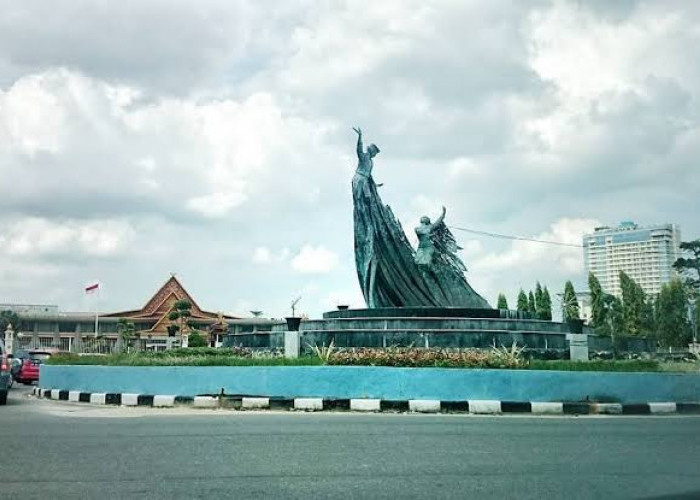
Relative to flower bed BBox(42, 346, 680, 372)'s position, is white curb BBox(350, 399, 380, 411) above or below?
below

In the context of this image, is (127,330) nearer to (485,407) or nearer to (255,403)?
(255,403)

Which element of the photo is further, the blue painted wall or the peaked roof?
the peaked roof

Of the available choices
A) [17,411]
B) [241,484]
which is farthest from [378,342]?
[241,484]

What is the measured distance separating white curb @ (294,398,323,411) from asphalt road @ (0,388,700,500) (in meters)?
2.47

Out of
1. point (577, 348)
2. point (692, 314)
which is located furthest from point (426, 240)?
point (692, 314)

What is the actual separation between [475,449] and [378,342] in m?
12.3

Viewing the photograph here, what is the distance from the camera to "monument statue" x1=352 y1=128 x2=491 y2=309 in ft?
81.9

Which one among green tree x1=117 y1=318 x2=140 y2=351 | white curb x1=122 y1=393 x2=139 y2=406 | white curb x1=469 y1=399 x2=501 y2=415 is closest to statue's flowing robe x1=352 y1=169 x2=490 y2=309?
white curb x1=122 y1=393 x2=139 y2=406

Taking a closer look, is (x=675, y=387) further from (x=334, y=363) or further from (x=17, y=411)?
(x=17, y=411)

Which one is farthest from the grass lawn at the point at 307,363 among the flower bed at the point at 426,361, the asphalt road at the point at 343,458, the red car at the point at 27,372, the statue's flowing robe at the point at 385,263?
the red car at the point at 27,372

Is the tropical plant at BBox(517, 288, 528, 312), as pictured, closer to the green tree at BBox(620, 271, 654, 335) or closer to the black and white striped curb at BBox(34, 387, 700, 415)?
the green tree at BBox(620, 271, 654, 335)

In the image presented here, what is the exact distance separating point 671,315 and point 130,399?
171 feet

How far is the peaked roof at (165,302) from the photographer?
208 ft

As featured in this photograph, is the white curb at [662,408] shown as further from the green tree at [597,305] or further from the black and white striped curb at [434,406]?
the green tree at [597,305]
